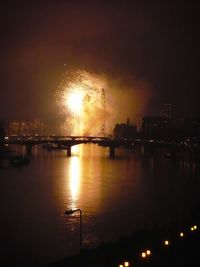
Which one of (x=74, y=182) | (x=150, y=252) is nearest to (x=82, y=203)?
(x=74, y=182)

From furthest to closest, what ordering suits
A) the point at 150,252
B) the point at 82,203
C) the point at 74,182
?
the point at 74,182
the point at 82,203
the point at 150,252

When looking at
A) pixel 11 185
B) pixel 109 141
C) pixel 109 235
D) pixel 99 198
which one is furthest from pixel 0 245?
pixel 109 141

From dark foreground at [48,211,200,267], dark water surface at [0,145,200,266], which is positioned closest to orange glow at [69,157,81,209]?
dark water surface at [0,145,200,266]

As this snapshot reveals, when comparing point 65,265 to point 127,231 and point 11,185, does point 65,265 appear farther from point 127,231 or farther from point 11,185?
point 11,185

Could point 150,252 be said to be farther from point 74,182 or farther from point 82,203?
point 74,182

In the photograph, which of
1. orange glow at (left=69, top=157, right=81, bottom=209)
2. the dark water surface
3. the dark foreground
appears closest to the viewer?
the dark foreground

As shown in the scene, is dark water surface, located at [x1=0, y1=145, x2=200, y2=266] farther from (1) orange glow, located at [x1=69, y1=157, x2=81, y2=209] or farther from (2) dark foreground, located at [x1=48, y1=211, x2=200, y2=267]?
(2) dark foreground, located at [x1=48, y1=211, x2=200, y2=267]
